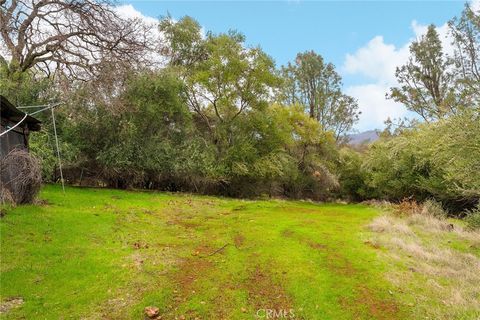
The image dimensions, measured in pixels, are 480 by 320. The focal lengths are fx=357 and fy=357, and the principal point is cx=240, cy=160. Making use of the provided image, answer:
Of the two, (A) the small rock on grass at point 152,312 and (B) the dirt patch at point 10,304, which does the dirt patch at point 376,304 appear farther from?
(B) the dirt patch at point 10,304

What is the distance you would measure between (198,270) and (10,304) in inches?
135

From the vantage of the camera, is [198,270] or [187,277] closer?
[187,277]

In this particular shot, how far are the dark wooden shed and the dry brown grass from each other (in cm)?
1188

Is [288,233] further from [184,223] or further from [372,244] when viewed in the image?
[184,223]

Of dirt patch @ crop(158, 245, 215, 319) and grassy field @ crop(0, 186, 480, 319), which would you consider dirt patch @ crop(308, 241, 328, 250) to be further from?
dirt patch @ crop(158, 245, 215, 319)

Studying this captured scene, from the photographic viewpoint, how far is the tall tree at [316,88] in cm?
3988

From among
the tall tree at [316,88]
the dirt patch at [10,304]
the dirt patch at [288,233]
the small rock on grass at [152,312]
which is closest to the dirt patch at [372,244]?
the dirt patch at [288,233]

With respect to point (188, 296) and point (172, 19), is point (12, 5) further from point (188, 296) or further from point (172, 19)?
point (188, 296)

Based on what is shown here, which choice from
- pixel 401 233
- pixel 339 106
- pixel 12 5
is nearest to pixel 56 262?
pixel 401 233

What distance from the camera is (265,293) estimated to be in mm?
6582

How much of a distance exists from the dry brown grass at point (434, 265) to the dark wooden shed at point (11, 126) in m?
11.9

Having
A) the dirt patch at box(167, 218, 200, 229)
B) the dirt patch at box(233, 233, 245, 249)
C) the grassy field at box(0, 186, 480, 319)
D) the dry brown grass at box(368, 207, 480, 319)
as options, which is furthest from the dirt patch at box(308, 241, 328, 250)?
the dirt patch at box(167, 218, 200, 229)

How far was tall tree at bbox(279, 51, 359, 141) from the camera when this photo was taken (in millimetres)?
39875

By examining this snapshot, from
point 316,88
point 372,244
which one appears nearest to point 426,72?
point 316,88
